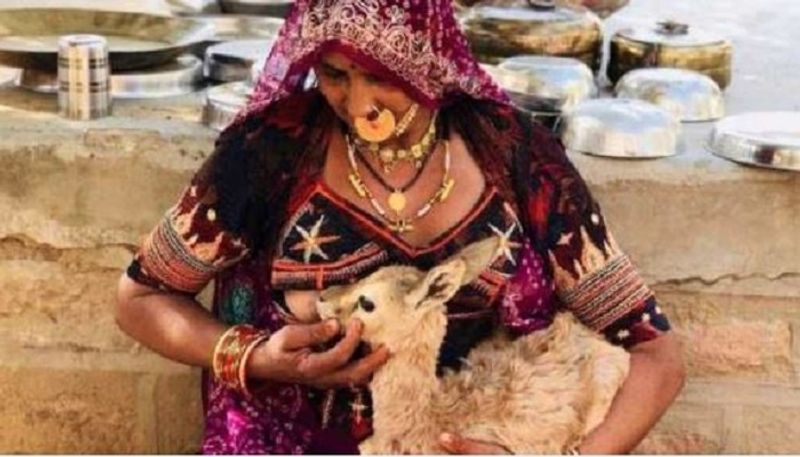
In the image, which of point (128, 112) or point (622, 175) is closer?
point (622, 175)

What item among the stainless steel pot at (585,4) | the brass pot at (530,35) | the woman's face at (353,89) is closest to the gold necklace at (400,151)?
the woman's face at (353,89)

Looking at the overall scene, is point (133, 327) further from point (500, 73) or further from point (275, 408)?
point (500, 73)

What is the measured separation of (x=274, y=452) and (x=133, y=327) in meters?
0.29

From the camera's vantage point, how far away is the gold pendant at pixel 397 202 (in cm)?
238

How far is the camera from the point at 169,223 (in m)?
2.40

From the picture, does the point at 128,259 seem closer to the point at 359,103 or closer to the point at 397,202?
the point at 397,202

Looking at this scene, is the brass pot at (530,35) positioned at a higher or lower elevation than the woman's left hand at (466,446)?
higher

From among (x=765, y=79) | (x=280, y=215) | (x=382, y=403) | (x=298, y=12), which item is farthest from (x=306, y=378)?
(x=765, y=79)

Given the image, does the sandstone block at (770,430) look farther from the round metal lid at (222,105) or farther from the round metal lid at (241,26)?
the round metal lid at (241,26)

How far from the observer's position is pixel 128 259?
2.97 metres

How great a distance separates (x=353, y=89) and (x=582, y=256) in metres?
0.45

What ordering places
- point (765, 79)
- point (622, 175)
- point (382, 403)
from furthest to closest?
point (765, 79) → point (622, 175) → point (382, 403)

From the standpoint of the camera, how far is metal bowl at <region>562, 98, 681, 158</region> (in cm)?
287

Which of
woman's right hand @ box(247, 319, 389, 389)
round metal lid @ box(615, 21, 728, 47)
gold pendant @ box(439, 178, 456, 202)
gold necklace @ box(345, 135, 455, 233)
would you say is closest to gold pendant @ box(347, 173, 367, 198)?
gold necklace @ box(345, 135, 455, 233)
